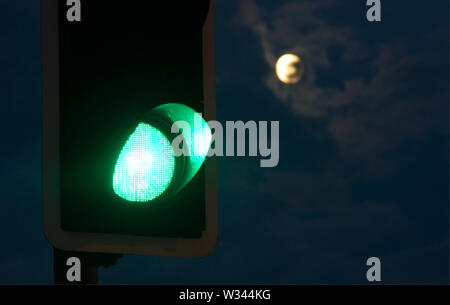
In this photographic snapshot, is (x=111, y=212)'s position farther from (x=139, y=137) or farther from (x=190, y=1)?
(x=190, y=1)

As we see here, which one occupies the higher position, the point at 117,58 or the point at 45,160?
the point at 117,58

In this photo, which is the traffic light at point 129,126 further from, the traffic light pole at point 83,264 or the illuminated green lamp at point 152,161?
the traffic light pole at point 83,264

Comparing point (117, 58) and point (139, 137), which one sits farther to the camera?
point (117, 58)

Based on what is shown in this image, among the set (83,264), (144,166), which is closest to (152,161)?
(144,166)

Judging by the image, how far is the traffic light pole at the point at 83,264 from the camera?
174 cm

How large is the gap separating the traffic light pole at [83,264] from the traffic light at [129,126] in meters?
0.12

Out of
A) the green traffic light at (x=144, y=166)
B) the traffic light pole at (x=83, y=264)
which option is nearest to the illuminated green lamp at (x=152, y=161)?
the green traffic light at (x=144, y=166)

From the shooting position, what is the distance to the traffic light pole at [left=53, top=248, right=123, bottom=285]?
1.74 metres

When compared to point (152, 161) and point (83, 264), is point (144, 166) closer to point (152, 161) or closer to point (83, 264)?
point (152, 161)

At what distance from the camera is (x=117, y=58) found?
62.0 inches

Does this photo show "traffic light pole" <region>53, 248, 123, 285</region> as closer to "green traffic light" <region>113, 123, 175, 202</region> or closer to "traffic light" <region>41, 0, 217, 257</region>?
"traffic light" <region>41, 0, 217, 257</region>

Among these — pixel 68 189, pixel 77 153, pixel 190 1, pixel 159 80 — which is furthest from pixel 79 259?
pixel 190 1

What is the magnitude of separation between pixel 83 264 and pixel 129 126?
2.10 ft

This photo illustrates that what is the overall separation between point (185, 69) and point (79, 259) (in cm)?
Answer: 76
